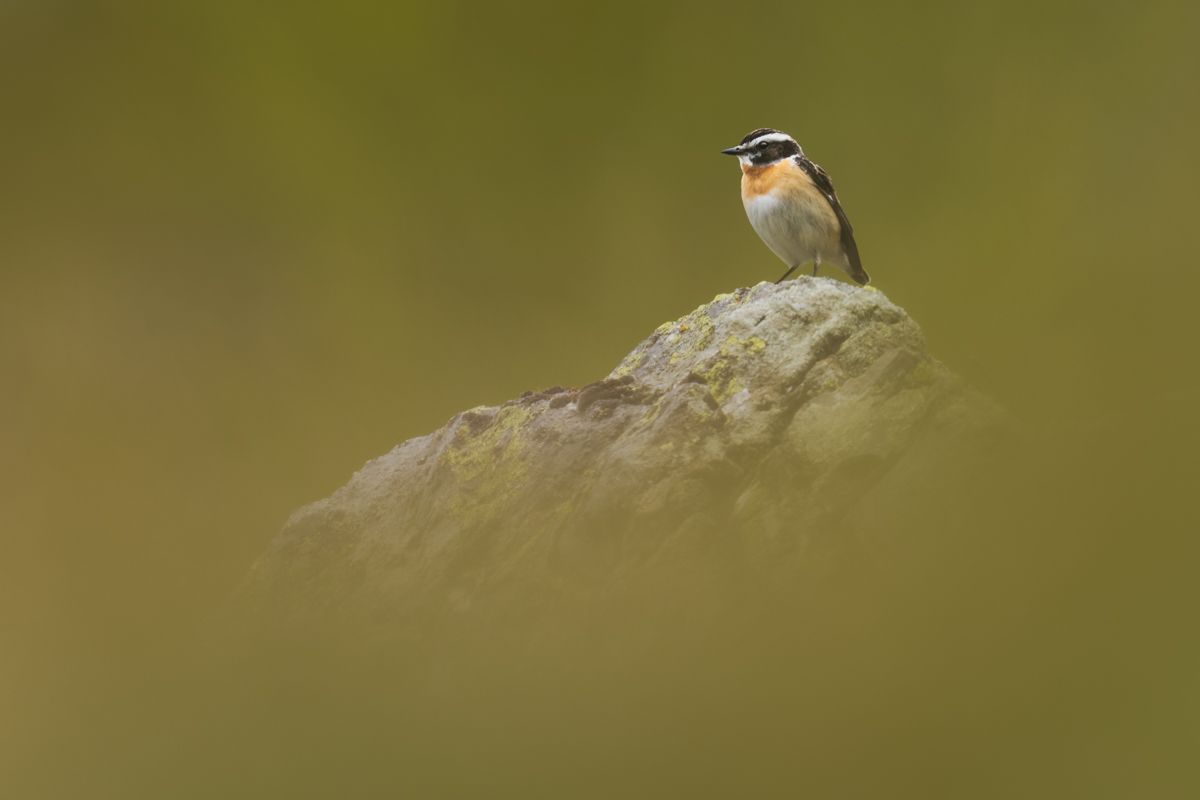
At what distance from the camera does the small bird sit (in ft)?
27.4

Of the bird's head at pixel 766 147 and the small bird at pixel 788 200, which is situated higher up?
the bird's head at pixel 766 147

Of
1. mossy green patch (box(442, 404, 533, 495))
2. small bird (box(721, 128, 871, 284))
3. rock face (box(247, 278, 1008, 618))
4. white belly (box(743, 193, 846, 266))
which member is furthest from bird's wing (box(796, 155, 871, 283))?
mossy green patch (box(442, 404, 533, 495))

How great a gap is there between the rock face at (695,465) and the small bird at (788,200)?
102cm

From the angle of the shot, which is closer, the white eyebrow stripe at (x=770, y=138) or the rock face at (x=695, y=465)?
the rock face at (x=695, y=465)

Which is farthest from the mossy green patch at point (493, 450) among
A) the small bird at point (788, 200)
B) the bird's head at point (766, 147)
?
the bird's head at point (766, 147)

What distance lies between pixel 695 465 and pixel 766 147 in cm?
297

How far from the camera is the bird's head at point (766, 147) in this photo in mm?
8461

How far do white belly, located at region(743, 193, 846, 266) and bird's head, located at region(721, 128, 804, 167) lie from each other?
1.02 ft

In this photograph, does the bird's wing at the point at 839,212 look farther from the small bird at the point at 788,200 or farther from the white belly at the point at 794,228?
the white belly at the point at 794,228

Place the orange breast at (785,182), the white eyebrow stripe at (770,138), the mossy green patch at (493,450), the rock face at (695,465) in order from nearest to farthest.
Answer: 1. the rock face at (695,465)
2. the mossy green patch at (493,450)
3. the orange breast at (785,182)
4. the white eyebrow stripe at (770,138)

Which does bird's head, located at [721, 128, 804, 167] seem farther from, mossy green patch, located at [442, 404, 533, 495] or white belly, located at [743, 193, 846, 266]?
mossy green patch, located at [442, 404, 533, 495]

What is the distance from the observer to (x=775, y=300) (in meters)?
7.36

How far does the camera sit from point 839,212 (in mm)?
8703

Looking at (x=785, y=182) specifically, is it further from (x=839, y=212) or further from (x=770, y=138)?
(x=839, y=212)
